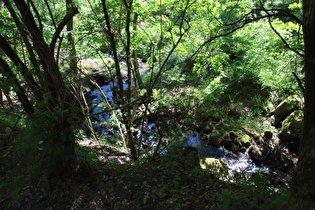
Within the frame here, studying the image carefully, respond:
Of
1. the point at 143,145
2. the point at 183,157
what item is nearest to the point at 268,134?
the point at 183,157

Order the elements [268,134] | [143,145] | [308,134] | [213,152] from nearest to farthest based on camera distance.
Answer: [308,134], [268,134], [213,152], [143,145]

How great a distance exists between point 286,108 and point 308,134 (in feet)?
23.0

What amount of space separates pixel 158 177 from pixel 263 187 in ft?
5.13

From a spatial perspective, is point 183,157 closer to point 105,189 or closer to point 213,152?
point 105,189

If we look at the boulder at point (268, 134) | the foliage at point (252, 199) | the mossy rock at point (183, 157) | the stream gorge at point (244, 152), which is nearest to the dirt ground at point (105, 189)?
the mossy rock at point (183, 157)

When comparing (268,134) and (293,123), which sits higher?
(293,123)

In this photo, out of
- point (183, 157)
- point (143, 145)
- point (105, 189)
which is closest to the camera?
point (105, 189)

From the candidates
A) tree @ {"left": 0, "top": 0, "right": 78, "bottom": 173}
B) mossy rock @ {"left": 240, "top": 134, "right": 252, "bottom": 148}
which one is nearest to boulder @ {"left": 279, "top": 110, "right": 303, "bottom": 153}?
mossy rock @ {"left": 240, "top": 134, "right": 252, "bottom": 148}

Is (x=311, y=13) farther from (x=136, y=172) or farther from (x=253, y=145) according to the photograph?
(x=253, y=145)

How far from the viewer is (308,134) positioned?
116cm

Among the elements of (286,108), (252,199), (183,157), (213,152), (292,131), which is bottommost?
(252,199)

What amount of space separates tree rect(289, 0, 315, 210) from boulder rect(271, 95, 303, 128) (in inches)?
263

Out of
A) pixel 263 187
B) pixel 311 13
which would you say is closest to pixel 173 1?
pixel 311 13

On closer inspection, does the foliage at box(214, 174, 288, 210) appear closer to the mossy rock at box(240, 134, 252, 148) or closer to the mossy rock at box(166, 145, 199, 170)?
the mossy rock at box(166, 145, 199, 170)
